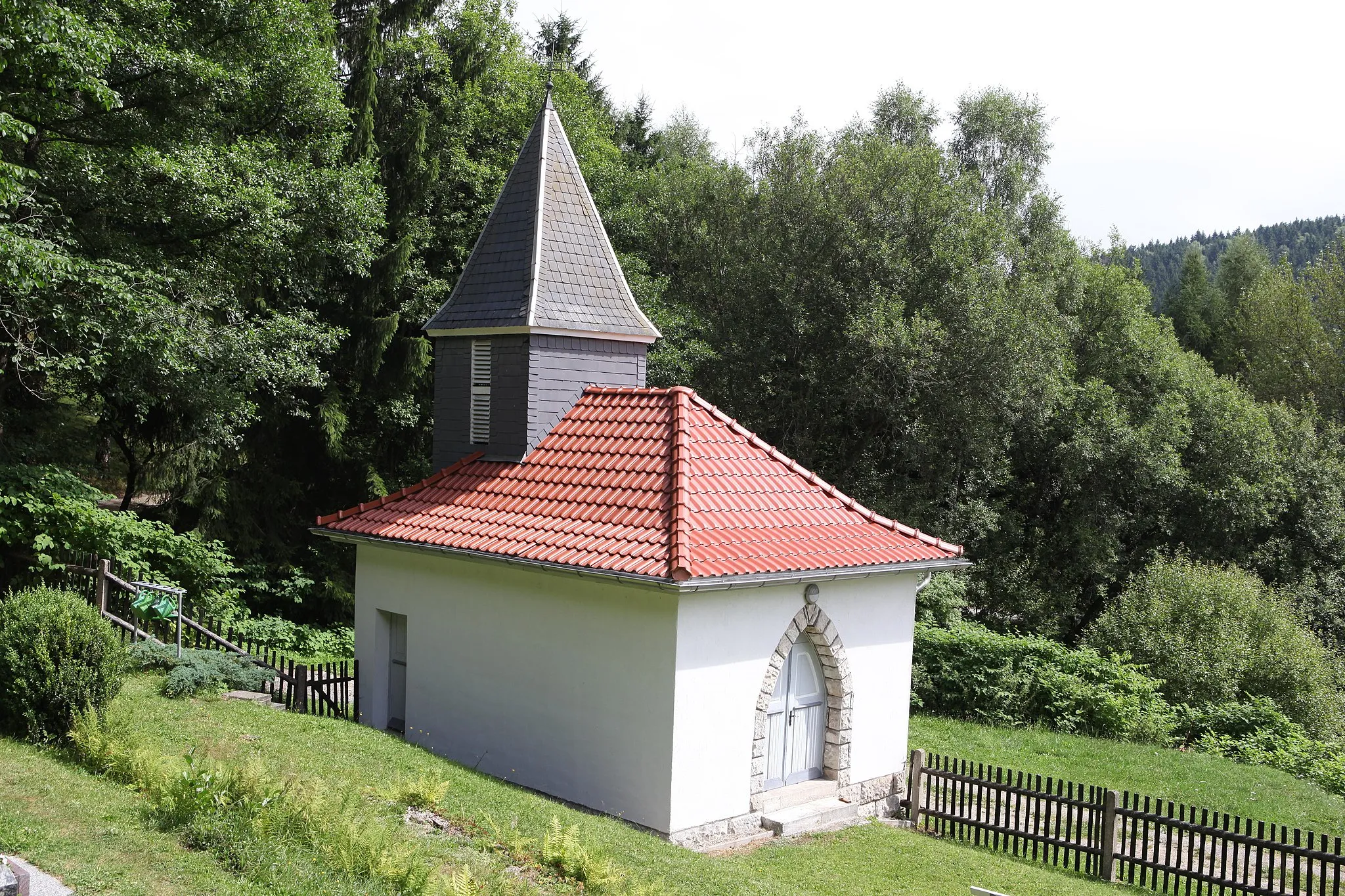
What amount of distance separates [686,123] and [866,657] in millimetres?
43527

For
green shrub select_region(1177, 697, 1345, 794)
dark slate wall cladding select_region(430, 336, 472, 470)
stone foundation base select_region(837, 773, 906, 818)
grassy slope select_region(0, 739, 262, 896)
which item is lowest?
green shrub select_region(1177, 697, 1345, 794)

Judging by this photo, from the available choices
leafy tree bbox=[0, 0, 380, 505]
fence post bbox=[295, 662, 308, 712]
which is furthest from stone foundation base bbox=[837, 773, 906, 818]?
leafy tree bbox=[0, 0, 380, 505]

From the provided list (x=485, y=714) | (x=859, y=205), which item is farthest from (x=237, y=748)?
(x=859, y=205)

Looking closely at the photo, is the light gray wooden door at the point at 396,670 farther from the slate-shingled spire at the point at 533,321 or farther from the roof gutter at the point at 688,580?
the slate-shingled spire at the point at 533,321

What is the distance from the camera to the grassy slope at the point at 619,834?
A: 9.98 meters

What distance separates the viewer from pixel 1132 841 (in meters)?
12.3

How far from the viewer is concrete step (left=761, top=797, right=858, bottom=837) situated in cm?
1221

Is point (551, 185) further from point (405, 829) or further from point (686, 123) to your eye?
point (686, 123)

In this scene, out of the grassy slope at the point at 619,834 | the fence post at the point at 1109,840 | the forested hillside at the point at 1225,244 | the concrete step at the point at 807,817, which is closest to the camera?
the grassy slope at the point at 619,834

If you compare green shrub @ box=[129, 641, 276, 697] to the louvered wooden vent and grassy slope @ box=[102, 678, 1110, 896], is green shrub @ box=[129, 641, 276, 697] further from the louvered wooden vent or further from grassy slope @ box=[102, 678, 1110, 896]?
the louvered wooden vent

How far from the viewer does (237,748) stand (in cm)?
1062

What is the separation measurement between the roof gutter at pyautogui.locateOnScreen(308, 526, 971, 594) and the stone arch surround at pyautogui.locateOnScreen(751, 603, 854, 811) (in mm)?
618

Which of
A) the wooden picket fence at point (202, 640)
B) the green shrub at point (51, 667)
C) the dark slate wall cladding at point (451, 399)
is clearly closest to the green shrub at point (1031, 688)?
the dark slate wall cladding at point (451, 399)

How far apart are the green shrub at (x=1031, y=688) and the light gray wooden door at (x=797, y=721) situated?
8.46m
